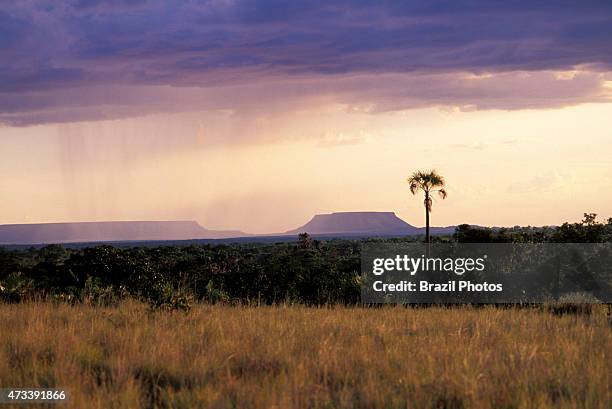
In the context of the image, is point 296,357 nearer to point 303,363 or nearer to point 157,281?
point 303,363

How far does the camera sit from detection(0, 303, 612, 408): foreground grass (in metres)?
7.82

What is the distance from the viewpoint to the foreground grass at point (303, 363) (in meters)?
7.82

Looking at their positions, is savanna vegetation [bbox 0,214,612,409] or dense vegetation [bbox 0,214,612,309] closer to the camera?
savanna vegetation [bbox 0,214,612,409]

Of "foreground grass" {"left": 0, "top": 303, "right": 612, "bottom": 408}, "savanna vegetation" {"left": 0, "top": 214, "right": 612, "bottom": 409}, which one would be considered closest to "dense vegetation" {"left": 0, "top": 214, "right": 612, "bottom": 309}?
"savanna vegetation" {"left": 0, "top": 214, "right": 612, "bottom": 409}

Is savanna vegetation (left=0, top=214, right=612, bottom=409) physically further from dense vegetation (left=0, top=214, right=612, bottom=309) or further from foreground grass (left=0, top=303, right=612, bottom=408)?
dense vegetation (left=0, top=214, right=612, bottom=309)

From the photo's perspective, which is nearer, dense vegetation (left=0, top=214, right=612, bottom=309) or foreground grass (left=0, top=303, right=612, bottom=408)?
foreground grass (left=0, top=303, right=612, bottom=408)

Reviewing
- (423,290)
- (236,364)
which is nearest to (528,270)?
(423,290)

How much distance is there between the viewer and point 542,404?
7.27 metres

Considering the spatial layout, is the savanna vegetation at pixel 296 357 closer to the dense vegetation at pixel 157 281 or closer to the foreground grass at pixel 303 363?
the foreground grass at pixel 303 363

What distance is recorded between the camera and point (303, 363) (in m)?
9.40

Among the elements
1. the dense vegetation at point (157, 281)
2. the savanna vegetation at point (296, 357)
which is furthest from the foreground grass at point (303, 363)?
the dense vegetation at point (157, 281)

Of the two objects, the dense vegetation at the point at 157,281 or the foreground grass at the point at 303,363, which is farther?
the dense vegetation at the point at 157,281

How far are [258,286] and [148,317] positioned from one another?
34.9 ft

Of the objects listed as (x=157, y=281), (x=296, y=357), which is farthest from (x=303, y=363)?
(x=157, y=281)
